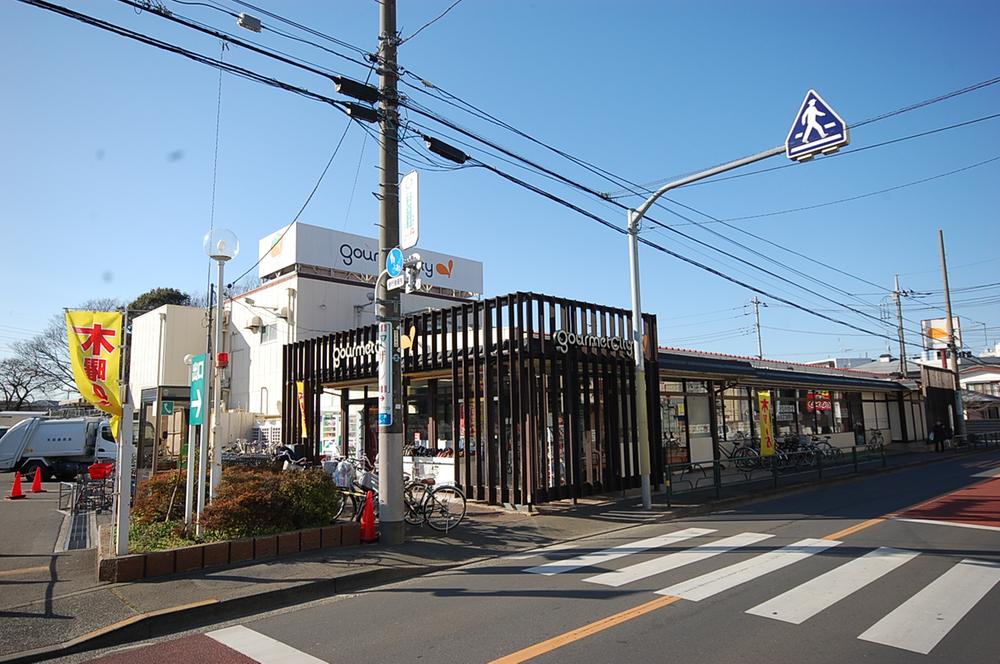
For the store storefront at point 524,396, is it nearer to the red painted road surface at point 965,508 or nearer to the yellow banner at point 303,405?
the yellow banner at point 303,405

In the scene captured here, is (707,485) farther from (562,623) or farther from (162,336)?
(162,336)

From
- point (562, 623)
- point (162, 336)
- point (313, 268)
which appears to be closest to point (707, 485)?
point (562, 623)

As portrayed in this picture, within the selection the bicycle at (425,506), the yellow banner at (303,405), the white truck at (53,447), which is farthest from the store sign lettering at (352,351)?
the white truck at (53,447)

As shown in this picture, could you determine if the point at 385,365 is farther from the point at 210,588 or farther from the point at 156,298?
the point at 156,298

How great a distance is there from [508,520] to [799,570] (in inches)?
232

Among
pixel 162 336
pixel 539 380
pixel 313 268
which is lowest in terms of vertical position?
pixel 539 380

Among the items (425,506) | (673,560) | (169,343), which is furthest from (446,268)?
(673,560)

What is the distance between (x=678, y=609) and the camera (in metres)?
6.52

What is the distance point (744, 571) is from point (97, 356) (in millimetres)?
9191

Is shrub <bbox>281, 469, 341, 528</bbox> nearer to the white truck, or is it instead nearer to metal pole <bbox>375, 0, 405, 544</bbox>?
metal pole <bbox>375, 0, 405, 544</bbox>

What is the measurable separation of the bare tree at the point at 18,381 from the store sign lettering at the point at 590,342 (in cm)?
5646

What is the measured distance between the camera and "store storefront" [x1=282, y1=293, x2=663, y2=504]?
1390cm

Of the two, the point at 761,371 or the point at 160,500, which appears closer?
the point at 160,500

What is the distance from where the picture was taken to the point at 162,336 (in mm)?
31562
